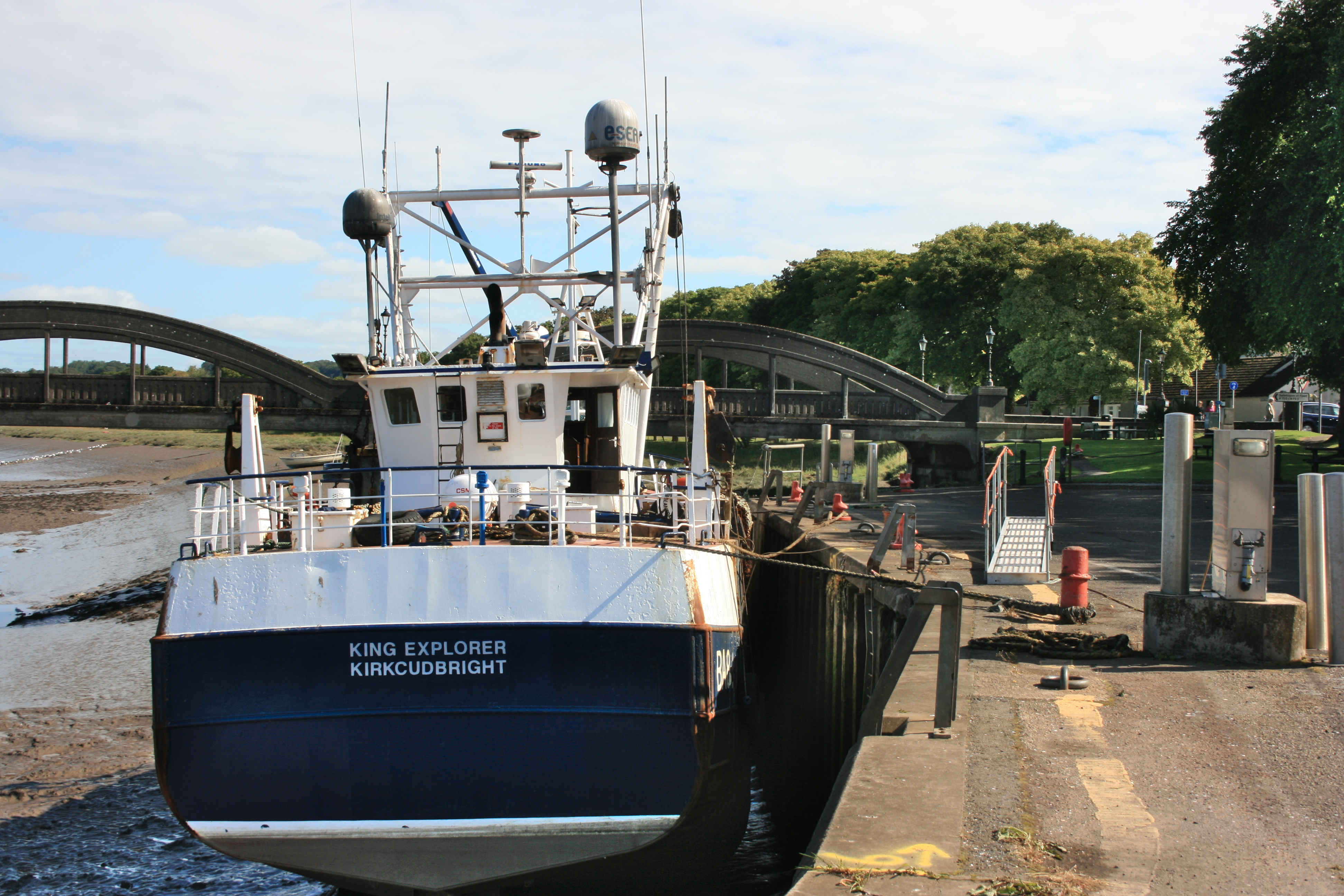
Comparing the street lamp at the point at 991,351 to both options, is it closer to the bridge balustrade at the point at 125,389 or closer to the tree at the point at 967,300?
the tree at the point at 967,300

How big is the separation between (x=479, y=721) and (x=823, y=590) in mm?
7766

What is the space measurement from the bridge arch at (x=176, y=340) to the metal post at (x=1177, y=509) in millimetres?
37717

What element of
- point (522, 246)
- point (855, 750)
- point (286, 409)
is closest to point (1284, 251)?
point (522, 246)

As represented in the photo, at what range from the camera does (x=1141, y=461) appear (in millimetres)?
36625

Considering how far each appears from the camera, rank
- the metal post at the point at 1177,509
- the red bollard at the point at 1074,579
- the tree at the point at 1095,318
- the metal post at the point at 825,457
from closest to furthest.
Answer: the metal post at the point at 1177,509
the red bollard at the point at 1074,579
the metal post at the point at 825,457
the tree at the point at 1095,318

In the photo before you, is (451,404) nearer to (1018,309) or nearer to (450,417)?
(450,417)

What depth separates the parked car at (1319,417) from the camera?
57594 mm

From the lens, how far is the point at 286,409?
39.3 meters

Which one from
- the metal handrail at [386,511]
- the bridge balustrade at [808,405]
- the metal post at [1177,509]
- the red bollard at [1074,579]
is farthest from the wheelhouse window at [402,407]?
the bridge balustrade at [808,405]

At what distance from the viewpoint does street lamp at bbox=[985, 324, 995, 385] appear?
2182 inches

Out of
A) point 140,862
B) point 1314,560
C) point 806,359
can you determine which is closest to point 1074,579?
point 1314,560

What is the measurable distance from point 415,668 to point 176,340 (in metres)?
41.2

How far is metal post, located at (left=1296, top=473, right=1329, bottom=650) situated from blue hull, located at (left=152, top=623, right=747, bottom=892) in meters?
5.90

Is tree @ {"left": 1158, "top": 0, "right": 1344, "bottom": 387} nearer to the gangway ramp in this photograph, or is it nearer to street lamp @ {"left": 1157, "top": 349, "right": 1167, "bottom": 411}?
the gangway ramp
